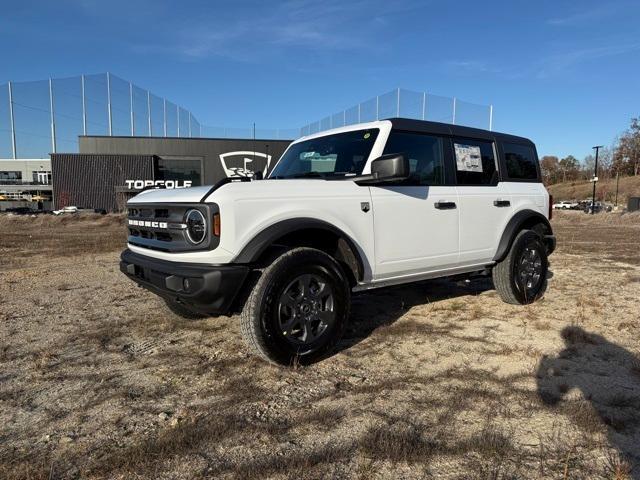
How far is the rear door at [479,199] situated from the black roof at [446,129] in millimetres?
68

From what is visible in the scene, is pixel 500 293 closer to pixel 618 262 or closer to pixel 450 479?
pixel 450 479

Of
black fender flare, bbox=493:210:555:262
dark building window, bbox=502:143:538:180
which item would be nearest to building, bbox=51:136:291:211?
dark building window, bbox=502:143:538:180

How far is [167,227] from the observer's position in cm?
355

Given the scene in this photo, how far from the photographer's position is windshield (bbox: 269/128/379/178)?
4258 mm

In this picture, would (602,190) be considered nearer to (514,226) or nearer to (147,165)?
(147,165)

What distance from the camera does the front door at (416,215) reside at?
407 cm

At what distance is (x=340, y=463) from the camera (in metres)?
2.25

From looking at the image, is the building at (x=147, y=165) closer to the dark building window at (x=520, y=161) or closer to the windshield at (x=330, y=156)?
the dark building window at (x=520, y=161)

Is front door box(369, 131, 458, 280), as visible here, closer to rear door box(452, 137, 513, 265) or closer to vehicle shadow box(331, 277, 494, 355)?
rear door box(452, 137, 513, 265)

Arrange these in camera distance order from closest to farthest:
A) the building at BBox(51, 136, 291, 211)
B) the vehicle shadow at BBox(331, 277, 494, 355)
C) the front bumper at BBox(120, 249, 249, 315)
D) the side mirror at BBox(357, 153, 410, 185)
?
the front bumper at BBox(120, 249, 249, 315) < the side mirror at BBox(357, 153, 410, 185) < the vehicle shadow at BBox(331, 277, 494, 355) < the building at BBox(51, 136, 291, 211)

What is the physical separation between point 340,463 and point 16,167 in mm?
86450

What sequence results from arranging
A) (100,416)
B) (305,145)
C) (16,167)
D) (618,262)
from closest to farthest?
(100,416) → (305,145) → (618,262) → (16,167)

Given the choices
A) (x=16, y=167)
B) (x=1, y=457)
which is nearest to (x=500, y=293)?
(x=1, y=457)

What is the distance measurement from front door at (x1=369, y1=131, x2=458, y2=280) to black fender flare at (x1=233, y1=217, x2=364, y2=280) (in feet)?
1.48
